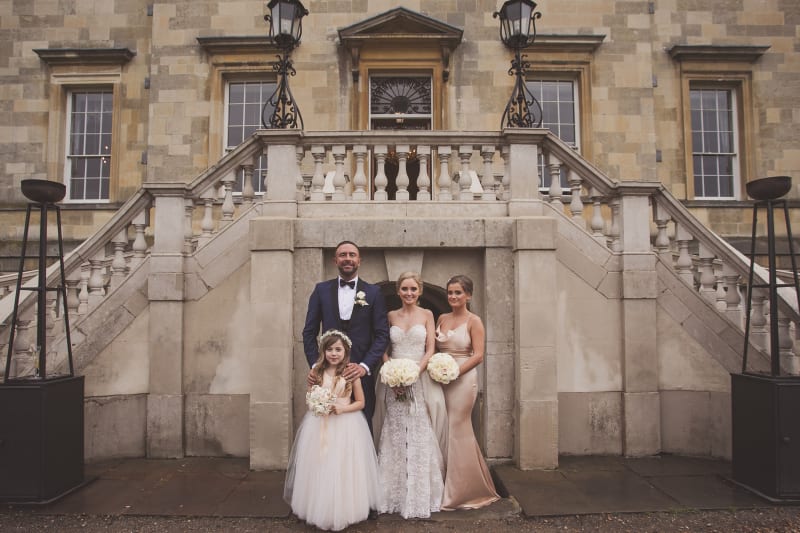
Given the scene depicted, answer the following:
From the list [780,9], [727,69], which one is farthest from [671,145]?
[780,9]

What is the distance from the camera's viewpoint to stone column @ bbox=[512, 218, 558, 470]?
607cm

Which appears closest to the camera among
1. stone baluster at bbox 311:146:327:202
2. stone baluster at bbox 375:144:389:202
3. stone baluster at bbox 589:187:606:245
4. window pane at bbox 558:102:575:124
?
stone baluster at bbox 375:144:389:202

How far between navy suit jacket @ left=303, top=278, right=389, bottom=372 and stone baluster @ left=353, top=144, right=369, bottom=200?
1750 mm

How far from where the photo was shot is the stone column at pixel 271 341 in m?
6.07

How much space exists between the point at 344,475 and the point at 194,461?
2.86 m

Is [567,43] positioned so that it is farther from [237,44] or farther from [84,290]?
[84,290]

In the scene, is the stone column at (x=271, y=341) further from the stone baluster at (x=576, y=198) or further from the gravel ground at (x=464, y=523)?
the stone baluster at (x=576, y=198)

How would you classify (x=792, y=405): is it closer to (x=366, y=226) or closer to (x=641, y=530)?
(x=641, y=530)

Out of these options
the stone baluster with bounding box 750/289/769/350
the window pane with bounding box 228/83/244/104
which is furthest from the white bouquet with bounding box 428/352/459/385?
the window pane with bounding box 228/83/244/104

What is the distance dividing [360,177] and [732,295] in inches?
196

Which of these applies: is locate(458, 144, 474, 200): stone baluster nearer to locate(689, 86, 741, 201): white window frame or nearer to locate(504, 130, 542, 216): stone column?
locate(504, 130, 542, 216): stone column

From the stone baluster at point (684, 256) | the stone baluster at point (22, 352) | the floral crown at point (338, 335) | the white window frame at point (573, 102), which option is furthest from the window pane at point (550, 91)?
the stone baluster at point (22, 352)

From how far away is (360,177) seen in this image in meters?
6.55

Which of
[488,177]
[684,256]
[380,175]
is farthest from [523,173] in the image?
[684,256]
